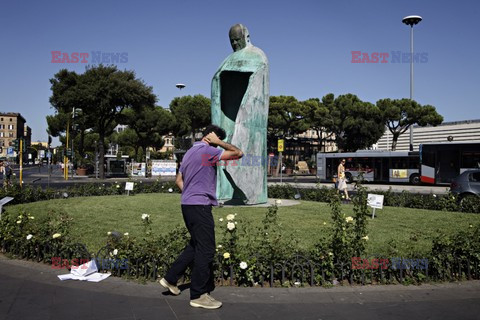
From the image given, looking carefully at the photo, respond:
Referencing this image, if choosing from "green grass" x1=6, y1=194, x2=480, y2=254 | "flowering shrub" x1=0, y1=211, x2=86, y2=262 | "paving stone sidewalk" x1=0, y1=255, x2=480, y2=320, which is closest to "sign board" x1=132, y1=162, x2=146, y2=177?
"green grass" x1=6, y1=194, x2=480, y2=254

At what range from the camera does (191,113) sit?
182 feet

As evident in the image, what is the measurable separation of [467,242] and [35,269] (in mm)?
5741

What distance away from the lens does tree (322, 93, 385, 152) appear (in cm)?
4828

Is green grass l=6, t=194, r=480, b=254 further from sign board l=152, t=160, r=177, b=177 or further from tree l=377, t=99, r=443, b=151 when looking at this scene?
tree l=377, t=99, r=443, b=151

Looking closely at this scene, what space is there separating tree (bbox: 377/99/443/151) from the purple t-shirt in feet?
141

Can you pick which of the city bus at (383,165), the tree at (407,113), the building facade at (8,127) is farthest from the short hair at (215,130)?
the building facade at (8,127)

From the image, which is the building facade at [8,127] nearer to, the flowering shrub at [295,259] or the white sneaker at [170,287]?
the flowering shrub at [295,259]

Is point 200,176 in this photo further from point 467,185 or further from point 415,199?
point 467,185

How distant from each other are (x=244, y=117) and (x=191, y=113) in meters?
45.1

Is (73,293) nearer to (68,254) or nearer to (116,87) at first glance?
(68,254)

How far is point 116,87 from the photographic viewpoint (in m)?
32.6

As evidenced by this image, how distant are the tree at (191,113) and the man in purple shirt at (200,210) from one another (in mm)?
49229

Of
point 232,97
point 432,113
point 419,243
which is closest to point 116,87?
point 232,97

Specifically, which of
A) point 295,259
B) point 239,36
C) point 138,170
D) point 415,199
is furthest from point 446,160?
point 138,170
